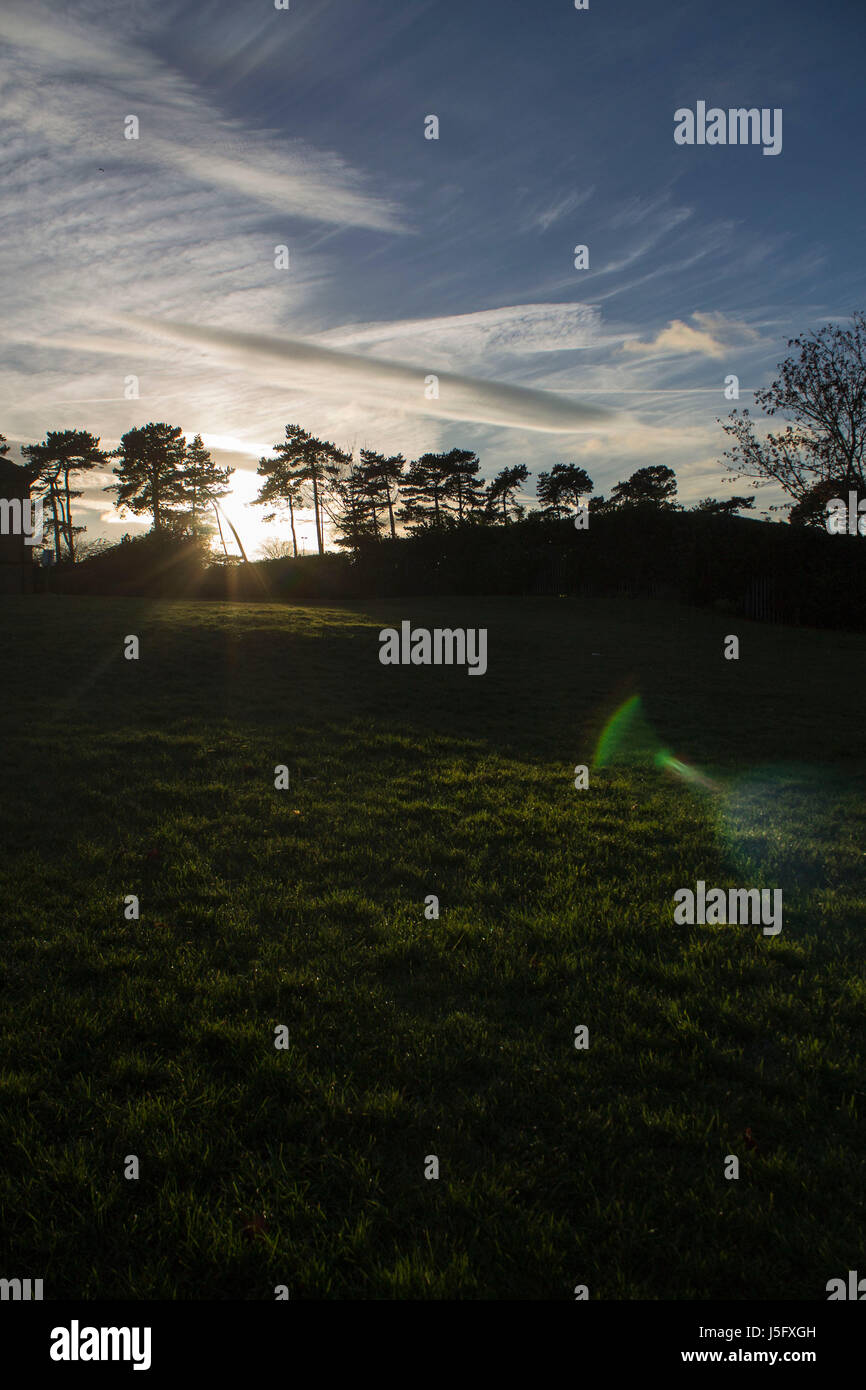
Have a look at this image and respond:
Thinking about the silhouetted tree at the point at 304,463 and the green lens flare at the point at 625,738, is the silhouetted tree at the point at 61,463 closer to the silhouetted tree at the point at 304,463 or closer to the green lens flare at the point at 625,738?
the silhouetted tree at the point at 304,463

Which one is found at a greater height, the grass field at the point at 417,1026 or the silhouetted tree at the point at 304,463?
the silhouetted tree at the point at 304,463

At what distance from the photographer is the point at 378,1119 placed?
10.5 ft

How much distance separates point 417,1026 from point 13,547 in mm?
35443

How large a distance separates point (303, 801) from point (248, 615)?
1442cm

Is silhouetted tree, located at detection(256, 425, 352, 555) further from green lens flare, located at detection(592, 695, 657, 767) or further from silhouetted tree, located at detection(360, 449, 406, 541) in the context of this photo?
green lens flare, located at detection(592, 695, 657, 767)

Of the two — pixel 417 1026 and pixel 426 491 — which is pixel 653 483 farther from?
pixel 417 1026

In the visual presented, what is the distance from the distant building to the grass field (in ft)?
89.3

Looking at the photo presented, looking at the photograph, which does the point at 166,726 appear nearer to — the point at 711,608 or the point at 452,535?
the point at 711,608

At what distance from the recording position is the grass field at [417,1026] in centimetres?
263

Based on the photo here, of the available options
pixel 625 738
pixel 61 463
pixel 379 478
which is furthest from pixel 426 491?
pixel 625 738

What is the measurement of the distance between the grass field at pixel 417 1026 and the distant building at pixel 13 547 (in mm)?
27206

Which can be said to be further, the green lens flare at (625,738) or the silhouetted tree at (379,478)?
the silhouetted tree at (379,478)

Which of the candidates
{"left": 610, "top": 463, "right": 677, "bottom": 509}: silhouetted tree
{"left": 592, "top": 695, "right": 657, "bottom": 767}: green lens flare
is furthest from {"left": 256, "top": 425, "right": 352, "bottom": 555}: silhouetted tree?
{"left": 592, "top": 695, "right": 657, "bottom": 767}: green lens flare

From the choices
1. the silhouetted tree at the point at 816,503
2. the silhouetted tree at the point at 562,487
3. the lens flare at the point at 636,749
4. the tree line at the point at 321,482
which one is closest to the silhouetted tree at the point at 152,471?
the tree line at the point at 321,482
